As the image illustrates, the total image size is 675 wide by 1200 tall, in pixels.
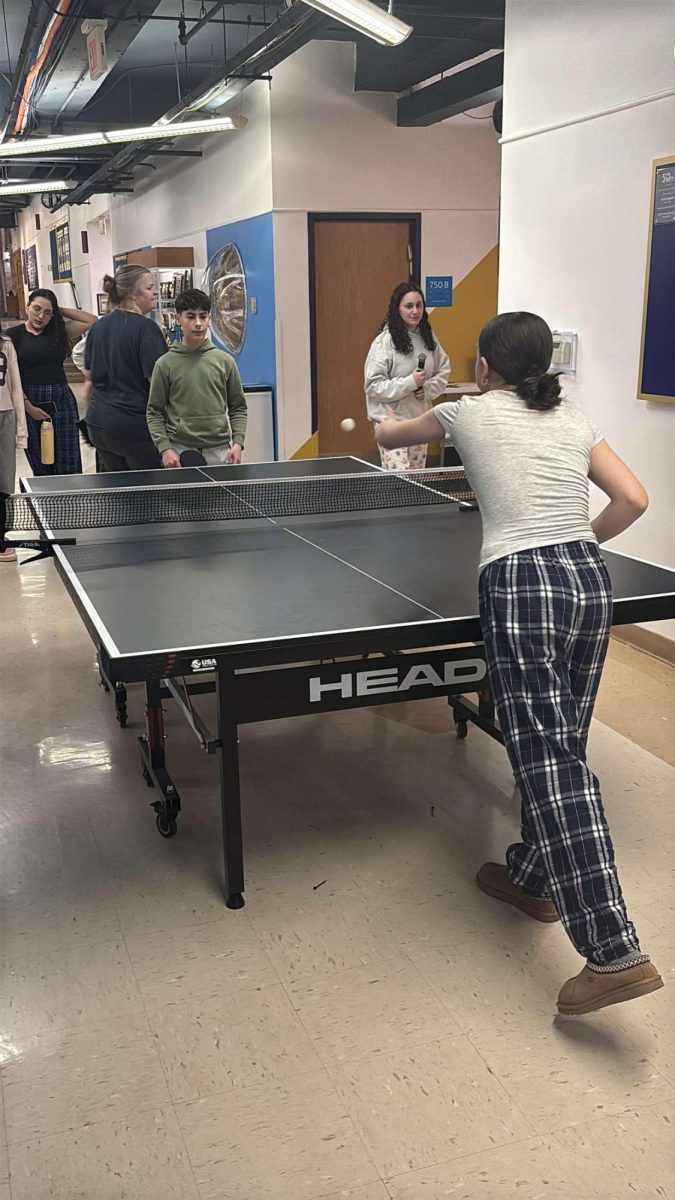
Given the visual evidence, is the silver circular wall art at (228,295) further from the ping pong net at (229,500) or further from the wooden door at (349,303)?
the ping pong net at (229,500)

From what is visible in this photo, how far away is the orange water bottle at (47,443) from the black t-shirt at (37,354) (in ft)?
0.93

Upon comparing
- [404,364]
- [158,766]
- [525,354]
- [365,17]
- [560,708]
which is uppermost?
[365,17]

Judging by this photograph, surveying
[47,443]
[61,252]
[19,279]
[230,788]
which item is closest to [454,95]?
[47,443]

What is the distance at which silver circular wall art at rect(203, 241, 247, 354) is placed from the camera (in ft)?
30.8

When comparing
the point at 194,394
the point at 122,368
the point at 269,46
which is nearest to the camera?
the point at 194,394

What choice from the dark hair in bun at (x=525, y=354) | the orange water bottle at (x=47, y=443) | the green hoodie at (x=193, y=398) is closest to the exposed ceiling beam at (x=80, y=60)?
the orange water bottle at (x=47, y=443)

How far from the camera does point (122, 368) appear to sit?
17.7ft

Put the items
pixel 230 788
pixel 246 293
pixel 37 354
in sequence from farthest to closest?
pixel 246 293, pixel 37 354, pixel 230 788

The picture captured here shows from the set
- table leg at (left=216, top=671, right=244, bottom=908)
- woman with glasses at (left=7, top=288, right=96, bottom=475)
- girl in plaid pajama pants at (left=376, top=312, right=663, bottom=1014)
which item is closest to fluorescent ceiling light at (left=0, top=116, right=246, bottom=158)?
woman with glasses at (left=7, top=288, right=96, bottom=475)

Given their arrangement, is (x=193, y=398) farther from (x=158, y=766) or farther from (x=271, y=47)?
(x=271, y=47)

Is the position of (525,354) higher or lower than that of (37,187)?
lower

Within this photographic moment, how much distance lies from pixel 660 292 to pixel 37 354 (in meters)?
3.64

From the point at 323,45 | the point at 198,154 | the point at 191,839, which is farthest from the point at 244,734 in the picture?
the point at 198,154

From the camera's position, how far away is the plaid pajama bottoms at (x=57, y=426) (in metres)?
6.39
